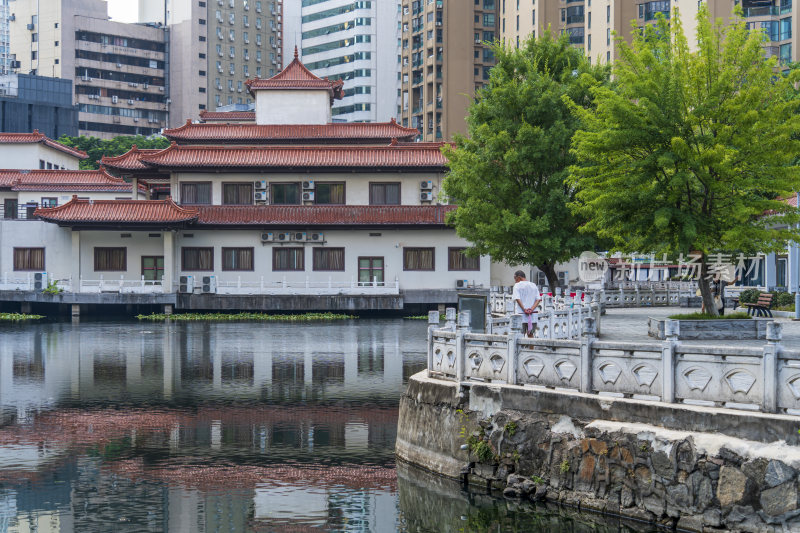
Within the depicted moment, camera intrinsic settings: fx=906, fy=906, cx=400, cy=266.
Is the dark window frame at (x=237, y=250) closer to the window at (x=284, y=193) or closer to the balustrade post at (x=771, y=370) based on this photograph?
the window at (x=284, y=193)

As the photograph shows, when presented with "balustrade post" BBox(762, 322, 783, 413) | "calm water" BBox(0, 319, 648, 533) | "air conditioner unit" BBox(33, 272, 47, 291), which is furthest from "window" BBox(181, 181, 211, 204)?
"balustrade post" BBox(762, 322, 783, 413)

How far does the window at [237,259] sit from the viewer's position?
5862cm

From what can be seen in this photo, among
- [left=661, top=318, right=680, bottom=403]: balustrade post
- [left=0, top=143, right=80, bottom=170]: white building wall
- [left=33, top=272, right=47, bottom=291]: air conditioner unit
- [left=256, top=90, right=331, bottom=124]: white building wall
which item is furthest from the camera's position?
[left=0, top=143, right=80, bottom=170]: white building wall

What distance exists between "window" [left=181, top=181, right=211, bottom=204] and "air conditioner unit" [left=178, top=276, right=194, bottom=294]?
5.64 meters

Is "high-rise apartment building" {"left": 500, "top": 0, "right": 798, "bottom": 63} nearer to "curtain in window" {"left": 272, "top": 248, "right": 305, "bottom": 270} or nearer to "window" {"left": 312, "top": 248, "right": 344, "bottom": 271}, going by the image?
"window" {"left": 312, "top": 248, "right": 344, "bottom": 271}

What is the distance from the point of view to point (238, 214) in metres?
57.9

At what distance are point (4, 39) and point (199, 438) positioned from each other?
132m

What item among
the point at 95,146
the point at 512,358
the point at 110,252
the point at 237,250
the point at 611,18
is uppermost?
the point at 611,18

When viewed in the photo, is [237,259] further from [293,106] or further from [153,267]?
[293,106]

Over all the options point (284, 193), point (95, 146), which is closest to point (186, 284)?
point (284, 193)

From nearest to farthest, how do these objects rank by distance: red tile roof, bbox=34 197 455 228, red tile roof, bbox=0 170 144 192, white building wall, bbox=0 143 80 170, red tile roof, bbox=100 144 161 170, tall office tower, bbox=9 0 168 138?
1. red tile roof, bbox=34 197 455 228
2. red tile roof, bbox=100 144 161 170
3. red tile roof, bbox=0 170 144 192
4. white building wall, bbox=0 143 80 170
5. tall office tower, bbox=9 0 168 138

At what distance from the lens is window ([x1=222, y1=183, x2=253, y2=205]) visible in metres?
59.4

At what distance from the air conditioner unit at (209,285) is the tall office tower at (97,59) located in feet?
266

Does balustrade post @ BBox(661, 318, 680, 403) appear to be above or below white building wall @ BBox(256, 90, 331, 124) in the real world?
below
